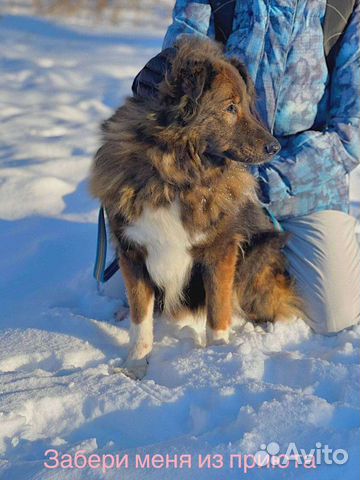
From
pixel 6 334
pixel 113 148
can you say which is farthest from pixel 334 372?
pixel 6 334

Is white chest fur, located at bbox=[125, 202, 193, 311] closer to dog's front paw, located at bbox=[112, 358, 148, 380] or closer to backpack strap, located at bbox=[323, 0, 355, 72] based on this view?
dog's front paw, located at bbox=[112, 358, 148, 380]

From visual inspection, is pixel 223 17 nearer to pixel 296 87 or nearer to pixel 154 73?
pixel 296 87

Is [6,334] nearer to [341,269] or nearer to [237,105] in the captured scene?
[237,105]

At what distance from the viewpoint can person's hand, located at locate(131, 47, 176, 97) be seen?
7.48 ft

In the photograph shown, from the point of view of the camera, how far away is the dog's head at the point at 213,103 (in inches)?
87.1

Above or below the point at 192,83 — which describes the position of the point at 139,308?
below

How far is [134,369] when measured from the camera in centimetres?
243

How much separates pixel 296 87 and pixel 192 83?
779mm

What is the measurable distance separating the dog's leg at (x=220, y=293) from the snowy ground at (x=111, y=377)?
10 centimetres

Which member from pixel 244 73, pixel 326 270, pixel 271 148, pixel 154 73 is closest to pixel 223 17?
pixel 244 73

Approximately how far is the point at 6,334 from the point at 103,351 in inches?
17.4

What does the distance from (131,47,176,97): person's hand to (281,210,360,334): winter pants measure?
1020mm

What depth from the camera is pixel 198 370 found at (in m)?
2.25

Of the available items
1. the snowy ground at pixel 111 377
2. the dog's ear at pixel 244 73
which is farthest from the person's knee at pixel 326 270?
the dog's ear at pixel 244 73
